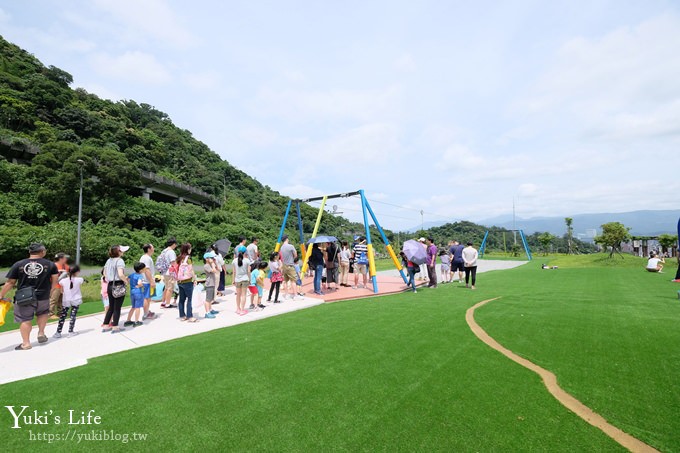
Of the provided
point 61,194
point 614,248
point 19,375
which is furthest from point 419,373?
point 61,194

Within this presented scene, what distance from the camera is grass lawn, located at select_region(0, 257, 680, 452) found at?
124 inches

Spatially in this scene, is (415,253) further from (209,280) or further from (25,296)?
(25,296)

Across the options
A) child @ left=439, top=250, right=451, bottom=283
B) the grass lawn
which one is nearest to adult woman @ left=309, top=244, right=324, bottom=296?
the grass lawn

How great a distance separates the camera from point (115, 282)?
693 centimetres

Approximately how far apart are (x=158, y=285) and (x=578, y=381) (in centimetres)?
1054

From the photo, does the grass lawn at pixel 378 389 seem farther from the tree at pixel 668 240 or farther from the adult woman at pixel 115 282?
the tree at pixel 668 240

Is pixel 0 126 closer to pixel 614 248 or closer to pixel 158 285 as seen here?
pixel 158 285

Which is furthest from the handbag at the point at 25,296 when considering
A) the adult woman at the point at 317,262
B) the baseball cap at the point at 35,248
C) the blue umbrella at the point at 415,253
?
the blue umbrella at the point at 415,253

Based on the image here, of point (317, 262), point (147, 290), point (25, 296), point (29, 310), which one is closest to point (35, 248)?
point (25, 296)

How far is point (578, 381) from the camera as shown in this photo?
4156 mm

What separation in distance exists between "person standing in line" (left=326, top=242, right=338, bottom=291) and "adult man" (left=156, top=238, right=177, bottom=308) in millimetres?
5444

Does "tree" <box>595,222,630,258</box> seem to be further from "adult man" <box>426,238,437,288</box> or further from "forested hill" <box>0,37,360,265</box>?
"forested hill" <box>0,37,360,265</box>

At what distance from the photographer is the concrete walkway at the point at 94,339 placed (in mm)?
5164

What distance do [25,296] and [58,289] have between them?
6.90 ft
